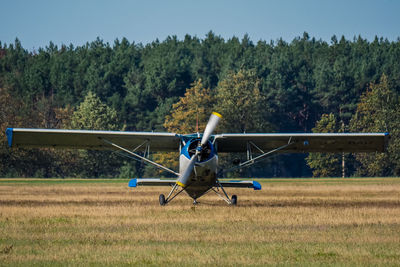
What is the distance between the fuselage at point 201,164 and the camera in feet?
63.7

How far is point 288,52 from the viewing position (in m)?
108

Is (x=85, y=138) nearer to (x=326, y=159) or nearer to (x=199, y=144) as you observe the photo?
(x=199, y=144)

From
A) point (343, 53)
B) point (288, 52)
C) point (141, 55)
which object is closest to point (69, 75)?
point (141, 55)

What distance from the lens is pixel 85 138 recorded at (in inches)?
900

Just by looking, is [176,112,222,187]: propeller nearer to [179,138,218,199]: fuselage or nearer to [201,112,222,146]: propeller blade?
[201,112,222,146]: propeller blade

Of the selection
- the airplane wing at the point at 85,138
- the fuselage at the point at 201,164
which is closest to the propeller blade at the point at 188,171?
the fuselage at the point at 201,164

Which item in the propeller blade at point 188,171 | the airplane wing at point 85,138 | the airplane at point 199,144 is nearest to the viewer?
the propeller blade at point 188,171

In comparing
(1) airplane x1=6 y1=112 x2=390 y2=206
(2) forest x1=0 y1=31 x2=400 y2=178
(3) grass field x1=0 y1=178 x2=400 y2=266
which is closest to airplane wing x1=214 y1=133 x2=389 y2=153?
(1) airplane x1=6 y1=112 x2=390 y2=206

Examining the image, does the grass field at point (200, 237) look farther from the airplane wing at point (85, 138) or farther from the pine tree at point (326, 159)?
the pine tree at point (326, 159)

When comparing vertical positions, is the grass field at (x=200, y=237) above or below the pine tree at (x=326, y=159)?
below

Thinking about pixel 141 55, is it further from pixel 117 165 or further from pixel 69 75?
pixel 117 165

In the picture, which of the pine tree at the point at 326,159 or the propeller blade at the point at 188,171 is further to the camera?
the pine tree at the point at 326,159

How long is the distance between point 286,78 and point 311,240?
82.7 m

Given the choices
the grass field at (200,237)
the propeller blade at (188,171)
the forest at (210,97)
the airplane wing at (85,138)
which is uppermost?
the forest at (210,97)
